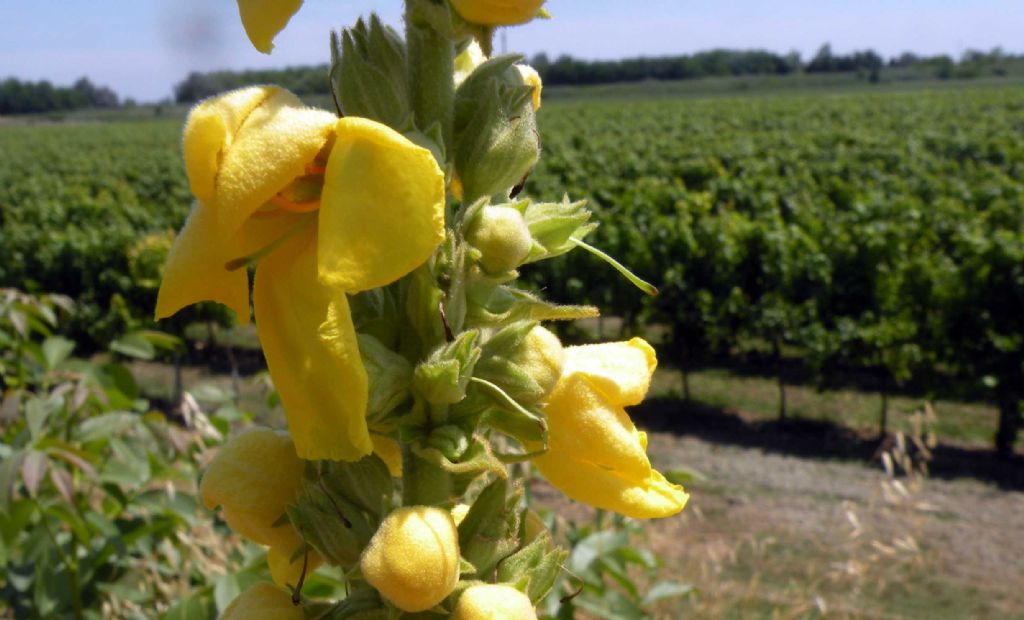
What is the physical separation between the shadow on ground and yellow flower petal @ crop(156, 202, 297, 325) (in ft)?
31.5

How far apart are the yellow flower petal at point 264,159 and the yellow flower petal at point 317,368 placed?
0.11m

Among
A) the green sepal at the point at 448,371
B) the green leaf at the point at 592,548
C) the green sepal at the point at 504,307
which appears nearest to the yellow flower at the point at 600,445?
the green sepal at the point at 504,307

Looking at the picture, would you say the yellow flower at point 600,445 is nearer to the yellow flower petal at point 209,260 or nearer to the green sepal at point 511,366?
the green sepal at point 511,366

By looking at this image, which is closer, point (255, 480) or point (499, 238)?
point (499, 238)

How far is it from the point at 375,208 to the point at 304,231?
0.65 ft

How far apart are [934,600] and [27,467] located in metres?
6.35

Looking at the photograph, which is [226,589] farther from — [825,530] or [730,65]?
[730,65]

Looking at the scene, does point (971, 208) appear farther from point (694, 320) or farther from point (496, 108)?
point (496, 108)

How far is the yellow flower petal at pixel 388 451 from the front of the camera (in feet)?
5.03

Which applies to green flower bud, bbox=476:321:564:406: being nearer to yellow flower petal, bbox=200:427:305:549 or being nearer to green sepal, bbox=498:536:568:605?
green sepal, bbox=498:536:568:605

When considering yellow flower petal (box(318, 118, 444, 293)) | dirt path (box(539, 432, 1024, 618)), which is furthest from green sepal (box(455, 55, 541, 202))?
dirt path (box(539, 432, 1024, 618))

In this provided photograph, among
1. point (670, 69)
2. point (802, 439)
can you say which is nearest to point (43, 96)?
point (670, 69)

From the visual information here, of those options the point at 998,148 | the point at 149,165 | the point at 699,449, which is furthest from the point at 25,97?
the point at 699,449

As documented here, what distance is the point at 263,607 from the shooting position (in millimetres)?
1500
